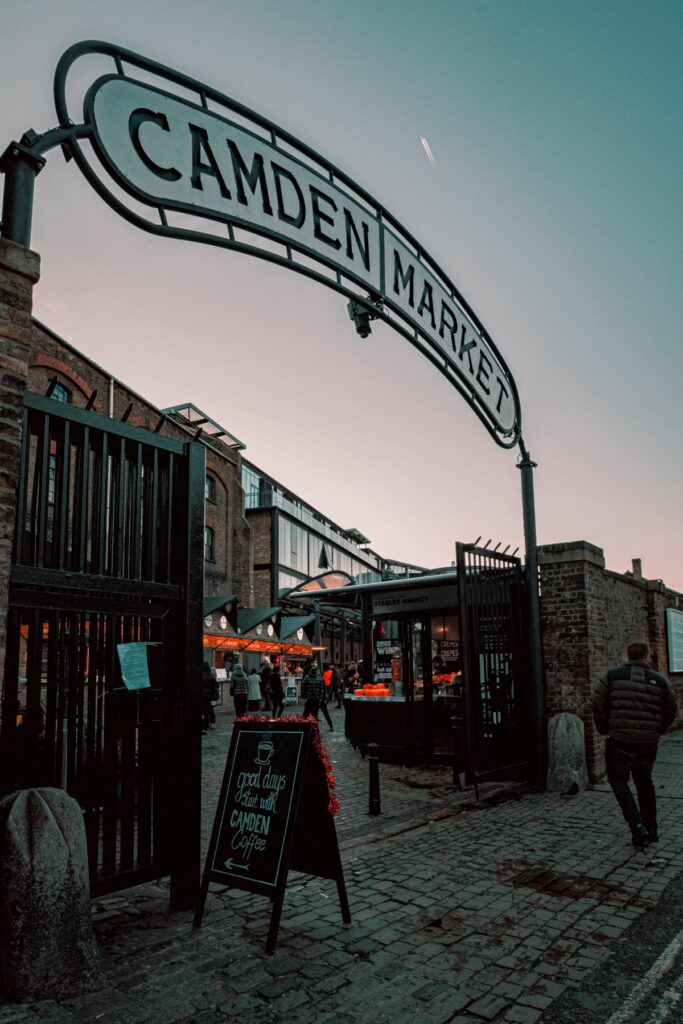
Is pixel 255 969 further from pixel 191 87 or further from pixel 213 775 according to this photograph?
pixel 213 775

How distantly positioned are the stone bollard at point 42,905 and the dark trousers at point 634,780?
4804 mm

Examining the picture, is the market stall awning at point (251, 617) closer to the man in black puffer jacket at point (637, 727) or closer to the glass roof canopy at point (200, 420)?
the glass roof canopy at point (200, 420)

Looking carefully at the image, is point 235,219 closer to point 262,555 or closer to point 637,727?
point 637,727

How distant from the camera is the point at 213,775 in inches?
432

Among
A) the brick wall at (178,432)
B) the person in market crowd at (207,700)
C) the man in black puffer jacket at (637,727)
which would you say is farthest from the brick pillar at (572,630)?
the brick wall at (178,432)

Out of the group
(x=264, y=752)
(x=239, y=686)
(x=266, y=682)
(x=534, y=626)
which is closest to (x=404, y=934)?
(x=264, y=752)

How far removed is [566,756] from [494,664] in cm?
141

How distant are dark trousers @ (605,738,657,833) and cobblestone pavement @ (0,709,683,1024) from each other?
0.93 feet

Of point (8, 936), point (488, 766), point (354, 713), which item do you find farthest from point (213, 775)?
point (8, 936)

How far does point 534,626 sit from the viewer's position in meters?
9.38

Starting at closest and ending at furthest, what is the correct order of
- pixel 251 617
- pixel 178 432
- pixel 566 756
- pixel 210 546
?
1. pixel 566 756
2. pixel 178 432
3. pixel 251 617
4. pixel 210 546

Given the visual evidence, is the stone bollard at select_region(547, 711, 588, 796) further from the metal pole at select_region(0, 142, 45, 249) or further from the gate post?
the metal pole at select_region(0, 142, 45, 249)

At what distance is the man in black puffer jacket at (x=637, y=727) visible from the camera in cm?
653

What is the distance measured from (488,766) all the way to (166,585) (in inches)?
213
